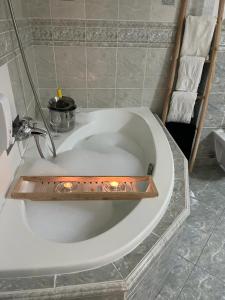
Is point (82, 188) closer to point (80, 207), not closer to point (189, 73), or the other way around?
point (80, 207)

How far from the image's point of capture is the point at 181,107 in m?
1.96

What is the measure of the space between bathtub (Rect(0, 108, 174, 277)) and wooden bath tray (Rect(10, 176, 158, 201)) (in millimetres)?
43

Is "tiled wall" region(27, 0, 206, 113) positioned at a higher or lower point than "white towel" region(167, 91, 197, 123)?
higher

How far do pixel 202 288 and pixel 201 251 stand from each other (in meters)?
0.25

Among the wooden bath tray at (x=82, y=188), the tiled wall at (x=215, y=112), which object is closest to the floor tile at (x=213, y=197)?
the tiled wall at (x=215, y=112)

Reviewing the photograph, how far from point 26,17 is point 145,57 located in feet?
2.84

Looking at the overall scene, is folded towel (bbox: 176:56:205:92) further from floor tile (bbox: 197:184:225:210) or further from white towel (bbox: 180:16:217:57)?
floor tile (bbox: 197:184:225:210)

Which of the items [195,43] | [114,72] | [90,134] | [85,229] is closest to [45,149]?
[90,134]

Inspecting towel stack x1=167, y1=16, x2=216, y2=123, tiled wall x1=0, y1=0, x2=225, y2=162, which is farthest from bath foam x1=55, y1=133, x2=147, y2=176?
towel stack x1=167, y1=16, x2=216, y2=123

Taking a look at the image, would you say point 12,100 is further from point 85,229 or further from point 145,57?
point 145,57

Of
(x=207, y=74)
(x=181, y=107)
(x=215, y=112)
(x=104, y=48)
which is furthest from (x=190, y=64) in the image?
(x=104, y=48)

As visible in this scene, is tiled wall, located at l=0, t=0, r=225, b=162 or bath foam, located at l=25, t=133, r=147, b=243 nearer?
bath foam, located at l=25, t=133, r=147, b=243

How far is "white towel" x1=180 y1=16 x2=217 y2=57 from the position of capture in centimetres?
167

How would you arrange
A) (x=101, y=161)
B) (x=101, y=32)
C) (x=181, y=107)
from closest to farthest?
(x=101, y=161), (x=101, y=32), (x=181, y=107)
